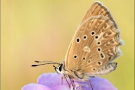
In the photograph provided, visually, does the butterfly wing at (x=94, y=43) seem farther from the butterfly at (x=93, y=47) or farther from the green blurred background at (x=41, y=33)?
the green blurred background at (x=41, y=33)

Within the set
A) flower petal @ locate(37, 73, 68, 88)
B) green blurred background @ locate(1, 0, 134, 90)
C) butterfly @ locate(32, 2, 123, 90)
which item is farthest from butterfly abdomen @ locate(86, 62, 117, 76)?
green blurred background @ locate(1, 0, 134, 90)

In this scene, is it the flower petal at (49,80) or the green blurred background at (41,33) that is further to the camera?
the green blurred background at (41,33)

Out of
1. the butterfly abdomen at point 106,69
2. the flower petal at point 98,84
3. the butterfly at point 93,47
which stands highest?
the butterfly at point 93,47

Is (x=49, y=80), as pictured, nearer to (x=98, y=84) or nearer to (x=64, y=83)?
(x=64, y=83)

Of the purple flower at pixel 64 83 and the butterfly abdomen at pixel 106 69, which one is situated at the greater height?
the butterfly abdomen at pixel 106 69

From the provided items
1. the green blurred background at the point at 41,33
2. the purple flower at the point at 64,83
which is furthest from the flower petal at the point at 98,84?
the green blurred background at the point at 41,33

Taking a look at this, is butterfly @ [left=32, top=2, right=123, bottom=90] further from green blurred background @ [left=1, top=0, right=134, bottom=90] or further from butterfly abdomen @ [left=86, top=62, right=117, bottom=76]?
green blurred background @ [left=1, top=0, right=134, bottom=90]

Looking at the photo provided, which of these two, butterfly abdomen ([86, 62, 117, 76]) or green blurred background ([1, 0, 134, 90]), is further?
green blurred background ([1, 0, 134, 90])

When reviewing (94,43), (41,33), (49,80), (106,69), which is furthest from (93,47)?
(41,33)
